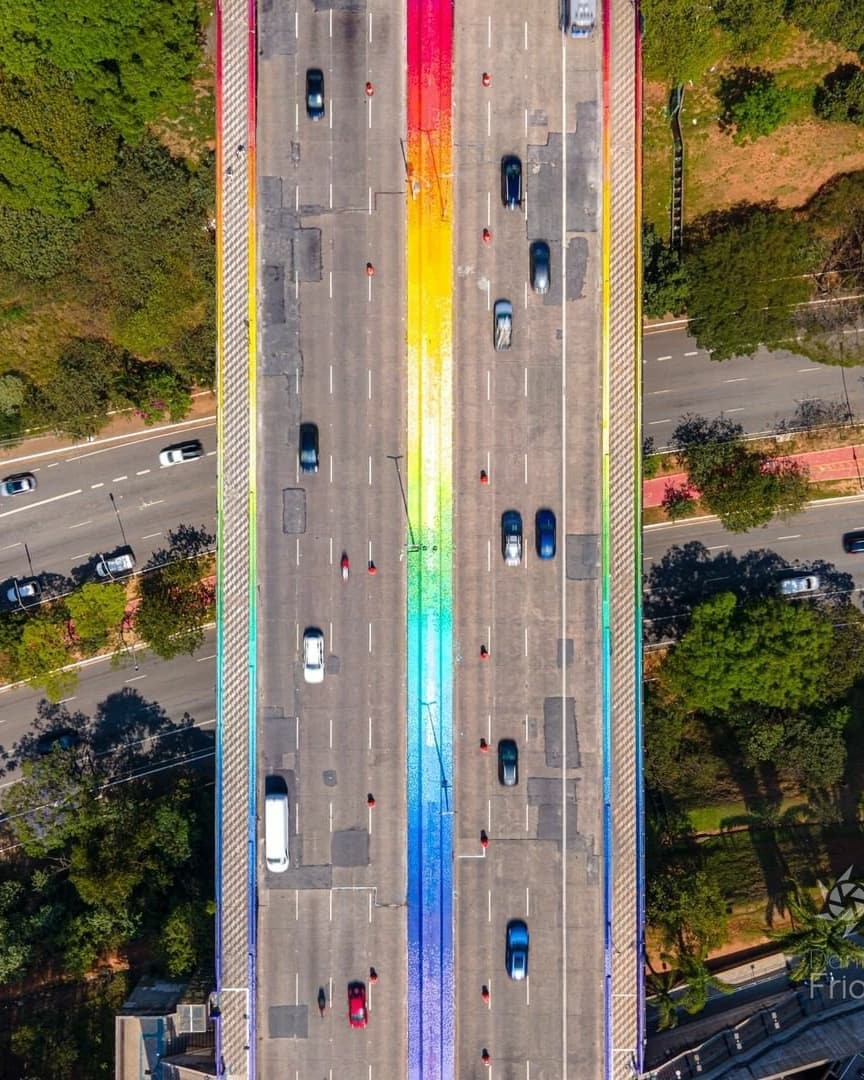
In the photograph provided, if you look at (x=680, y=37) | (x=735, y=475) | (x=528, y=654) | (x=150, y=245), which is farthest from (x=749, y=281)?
(x=150, y=245)

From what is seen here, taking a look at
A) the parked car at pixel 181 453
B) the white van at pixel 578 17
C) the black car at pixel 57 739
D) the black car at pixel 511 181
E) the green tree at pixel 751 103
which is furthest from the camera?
the black car at pixel 57 739

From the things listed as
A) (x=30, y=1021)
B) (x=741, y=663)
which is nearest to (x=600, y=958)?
(x=741, y=663)

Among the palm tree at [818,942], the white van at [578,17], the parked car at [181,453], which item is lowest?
the palm tree at [818,942]

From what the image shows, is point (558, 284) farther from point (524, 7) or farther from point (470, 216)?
point (524, 7)

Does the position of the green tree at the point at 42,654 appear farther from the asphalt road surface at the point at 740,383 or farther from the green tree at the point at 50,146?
the asphalt road surface at the point at 740,383

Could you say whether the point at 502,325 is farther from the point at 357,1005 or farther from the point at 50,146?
the point at 357,1005

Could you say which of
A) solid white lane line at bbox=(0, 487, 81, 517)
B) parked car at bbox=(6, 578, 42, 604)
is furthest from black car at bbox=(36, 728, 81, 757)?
solid white lane line at bbox=(0, 487, 81, 517)

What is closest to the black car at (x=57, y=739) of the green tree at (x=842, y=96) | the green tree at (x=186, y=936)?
the green tree at (x=186, y=936)
